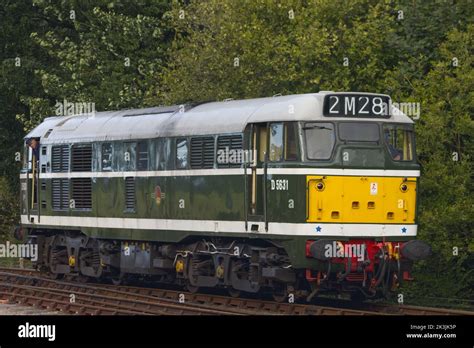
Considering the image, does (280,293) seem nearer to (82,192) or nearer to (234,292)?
(234,292)

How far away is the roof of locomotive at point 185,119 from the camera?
22406 mm

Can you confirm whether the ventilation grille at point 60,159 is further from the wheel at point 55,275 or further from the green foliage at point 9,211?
the green foliage at point 9,211

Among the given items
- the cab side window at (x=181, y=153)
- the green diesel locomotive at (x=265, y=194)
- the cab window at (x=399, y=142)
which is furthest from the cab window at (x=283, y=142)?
the cab side window at (x=181, y=153)

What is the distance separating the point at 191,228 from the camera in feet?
82.1

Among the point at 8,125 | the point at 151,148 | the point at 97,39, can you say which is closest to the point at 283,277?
the point at 151,148

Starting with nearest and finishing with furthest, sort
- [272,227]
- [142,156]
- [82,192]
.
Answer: [272,227] < [142,156] < [82,192]

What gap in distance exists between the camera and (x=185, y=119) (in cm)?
2538

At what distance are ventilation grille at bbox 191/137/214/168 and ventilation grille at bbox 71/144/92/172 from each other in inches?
176

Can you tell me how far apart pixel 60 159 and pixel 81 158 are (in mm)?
1097

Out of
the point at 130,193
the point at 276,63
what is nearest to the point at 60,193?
the point at 130,193

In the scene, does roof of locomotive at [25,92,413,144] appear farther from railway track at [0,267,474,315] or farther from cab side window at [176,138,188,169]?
railway track at [0,267,474,315]

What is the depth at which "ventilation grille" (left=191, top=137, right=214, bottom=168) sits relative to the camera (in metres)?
24.2

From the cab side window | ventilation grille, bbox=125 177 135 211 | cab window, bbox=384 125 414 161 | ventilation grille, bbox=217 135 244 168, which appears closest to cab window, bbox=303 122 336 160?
cab window, bbox=384 125 414 161
